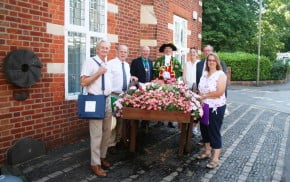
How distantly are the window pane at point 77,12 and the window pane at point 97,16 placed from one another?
29 centimetres

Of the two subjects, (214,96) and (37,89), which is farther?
(37,89)

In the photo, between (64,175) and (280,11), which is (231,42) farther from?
(64,175)

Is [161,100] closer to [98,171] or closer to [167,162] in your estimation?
[167,162]

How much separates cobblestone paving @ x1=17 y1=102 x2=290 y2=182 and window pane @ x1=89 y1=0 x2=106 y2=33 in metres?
2.24

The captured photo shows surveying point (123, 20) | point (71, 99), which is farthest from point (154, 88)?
point (123, 20)

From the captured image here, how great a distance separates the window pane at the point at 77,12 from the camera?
6399mm

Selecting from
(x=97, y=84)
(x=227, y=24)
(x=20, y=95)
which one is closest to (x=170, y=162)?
(x=97, y=84)

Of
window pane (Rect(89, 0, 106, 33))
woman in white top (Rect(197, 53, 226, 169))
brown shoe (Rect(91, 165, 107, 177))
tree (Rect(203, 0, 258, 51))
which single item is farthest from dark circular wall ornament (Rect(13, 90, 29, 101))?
tree (Rect(203, 0, 258, 51))

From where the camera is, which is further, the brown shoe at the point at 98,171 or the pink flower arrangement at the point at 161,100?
the pink flower arrangement at the point at 161,100

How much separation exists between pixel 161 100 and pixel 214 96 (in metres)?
0.81

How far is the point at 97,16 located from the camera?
7.13m

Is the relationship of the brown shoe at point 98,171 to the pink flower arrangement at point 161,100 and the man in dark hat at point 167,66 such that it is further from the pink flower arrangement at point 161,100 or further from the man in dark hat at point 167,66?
the man in dark hat at point 167,66

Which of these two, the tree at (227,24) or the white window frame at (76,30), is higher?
the tree at (227,24)

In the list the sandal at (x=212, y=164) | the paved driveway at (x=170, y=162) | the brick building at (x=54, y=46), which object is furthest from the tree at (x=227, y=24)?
the sandal at (x=212, y=164)
